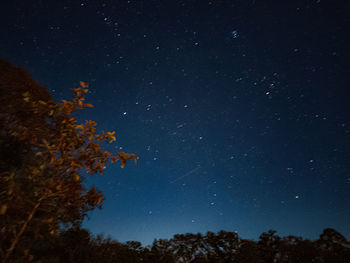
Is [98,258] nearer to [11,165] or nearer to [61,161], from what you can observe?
[11,165]

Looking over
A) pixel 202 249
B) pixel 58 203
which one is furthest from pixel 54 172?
pixel 202 249

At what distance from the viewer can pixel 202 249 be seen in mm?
19578

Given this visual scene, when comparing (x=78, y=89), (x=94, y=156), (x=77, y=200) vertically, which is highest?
(x=78, y=89)

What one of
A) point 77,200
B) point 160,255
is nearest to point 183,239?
point 160,255

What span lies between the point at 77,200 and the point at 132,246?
20.0 meters

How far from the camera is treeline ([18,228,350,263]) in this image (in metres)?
15.2

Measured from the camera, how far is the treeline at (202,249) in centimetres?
1523

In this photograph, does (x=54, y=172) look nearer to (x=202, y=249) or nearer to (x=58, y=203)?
(x=58, y=203)

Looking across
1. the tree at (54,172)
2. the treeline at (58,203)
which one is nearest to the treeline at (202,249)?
the treeline at (58,203)

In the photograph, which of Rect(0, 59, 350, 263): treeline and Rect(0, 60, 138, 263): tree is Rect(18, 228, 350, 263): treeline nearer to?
Rect(0, 59, 350, 263): treeline

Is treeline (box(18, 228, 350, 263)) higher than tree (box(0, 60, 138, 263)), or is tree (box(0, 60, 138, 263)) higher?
treeline (box(18, 228, 350, 263))

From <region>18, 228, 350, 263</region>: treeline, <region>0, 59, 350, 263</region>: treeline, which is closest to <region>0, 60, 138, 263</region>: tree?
<region>0, 59, 350, 263</region>: treeline

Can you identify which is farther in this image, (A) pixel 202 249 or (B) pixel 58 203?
(A) pixel 202 249

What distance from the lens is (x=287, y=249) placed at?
1747 cm
